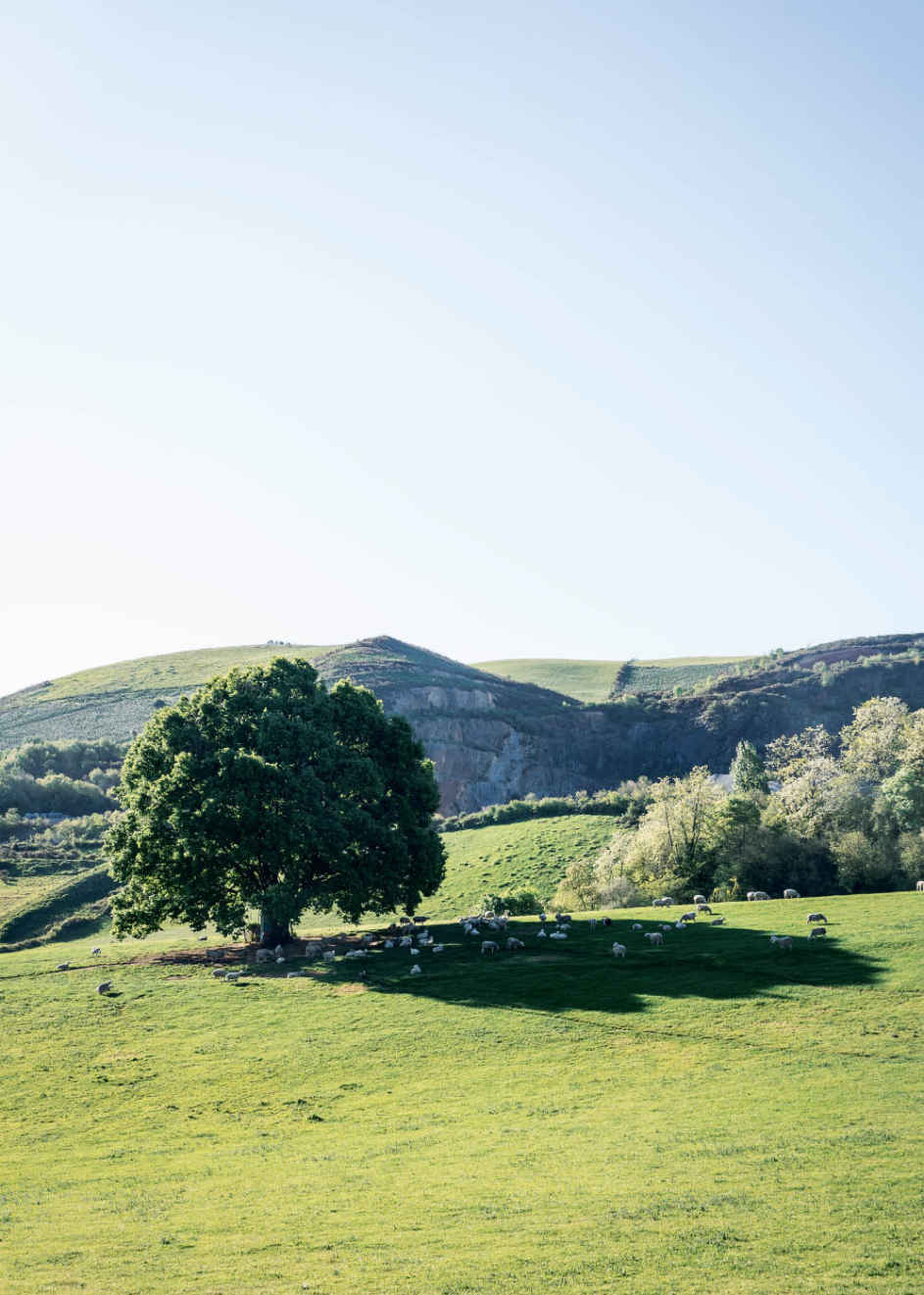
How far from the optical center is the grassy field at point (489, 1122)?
18969 millimetres

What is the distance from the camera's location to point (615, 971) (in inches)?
1827

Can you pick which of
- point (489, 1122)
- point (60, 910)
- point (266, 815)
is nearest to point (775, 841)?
point (266, 815)

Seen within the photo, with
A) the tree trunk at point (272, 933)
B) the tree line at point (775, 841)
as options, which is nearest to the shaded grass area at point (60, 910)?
the tree trunk at point (272, 933)

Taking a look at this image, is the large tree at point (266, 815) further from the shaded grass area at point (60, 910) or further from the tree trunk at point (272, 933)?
the shaded grass area at point (60, 910)

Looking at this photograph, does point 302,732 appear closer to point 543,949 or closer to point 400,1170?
point 543,949

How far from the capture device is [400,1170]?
25.2 m

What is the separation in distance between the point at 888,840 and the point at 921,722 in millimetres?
20141

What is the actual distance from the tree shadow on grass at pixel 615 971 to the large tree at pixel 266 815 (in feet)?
20.5

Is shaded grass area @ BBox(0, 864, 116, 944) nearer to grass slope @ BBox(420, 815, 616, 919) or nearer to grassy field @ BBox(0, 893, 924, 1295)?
grass slope @ BBox(420, 815, 616, 919)

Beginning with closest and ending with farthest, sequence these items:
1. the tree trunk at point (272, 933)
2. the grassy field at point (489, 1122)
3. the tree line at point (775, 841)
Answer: the grassy field at point (489, 1122)
the tree trunk at point (272, 933)
the tree line at point (775, 841)

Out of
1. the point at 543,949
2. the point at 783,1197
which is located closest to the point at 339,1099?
the point at 783,1197

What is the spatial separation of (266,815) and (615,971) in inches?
841

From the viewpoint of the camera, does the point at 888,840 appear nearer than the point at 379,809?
No

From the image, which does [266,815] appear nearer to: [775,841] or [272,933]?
[272,933]
